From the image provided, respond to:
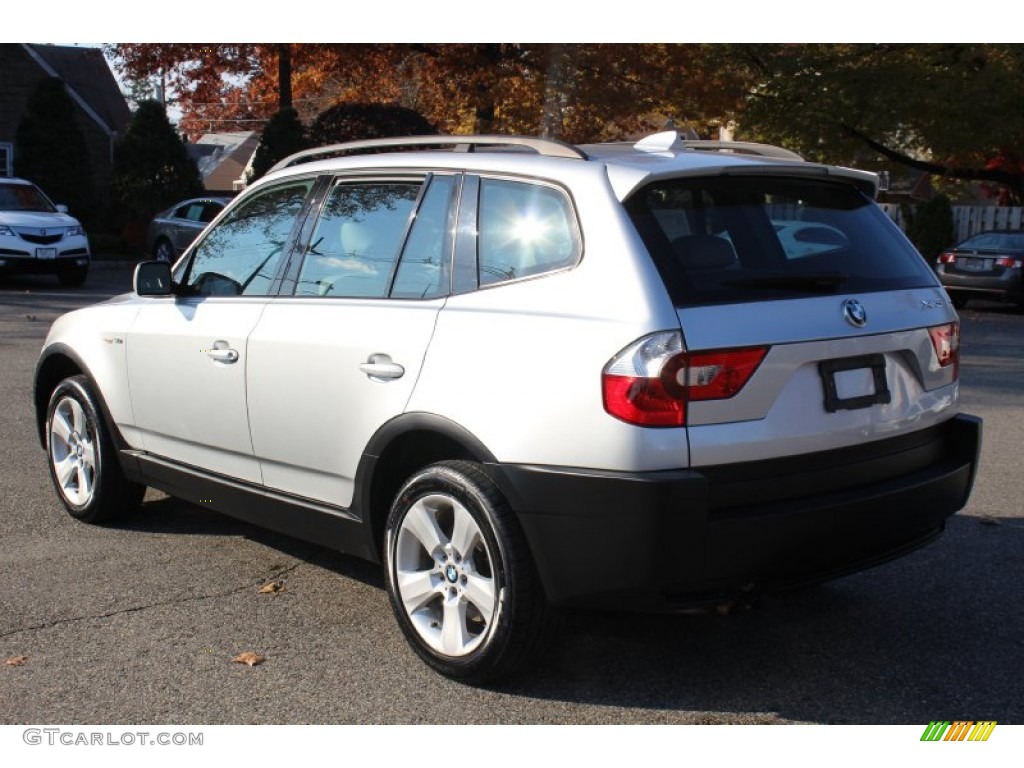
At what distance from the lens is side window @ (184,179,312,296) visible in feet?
17.8

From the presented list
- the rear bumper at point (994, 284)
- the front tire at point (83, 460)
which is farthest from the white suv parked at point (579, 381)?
the rear bumper at point (994, 284)

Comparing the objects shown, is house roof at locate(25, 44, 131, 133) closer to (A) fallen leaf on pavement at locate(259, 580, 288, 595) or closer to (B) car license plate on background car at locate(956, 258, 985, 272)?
(B) car license plate on background car at locate(956, 258, 985, 272)

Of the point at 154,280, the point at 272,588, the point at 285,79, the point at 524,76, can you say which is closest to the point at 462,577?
the point at 272,588

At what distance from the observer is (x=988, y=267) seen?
21.0 metres

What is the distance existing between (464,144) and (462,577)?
1669 mm

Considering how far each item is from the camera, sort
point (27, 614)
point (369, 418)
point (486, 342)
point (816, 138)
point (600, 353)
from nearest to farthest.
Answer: point (600, 353) < point (486, 342) < point (369, 418) < point (27, 614) < point (816, 138)

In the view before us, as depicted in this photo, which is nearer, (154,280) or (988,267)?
(154,280)

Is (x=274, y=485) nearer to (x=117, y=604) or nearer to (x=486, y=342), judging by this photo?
(x=117, y=604)

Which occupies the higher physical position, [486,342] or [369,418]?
[486,342]

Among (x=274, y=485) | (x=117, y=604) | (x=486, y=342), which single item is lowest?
(x=117, y=604)

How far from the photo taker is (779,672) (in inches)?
175

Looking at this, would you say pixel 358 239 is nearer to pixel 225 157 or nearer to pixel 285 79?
pixel 285 79

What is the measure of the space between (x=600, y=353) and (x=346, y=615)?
1808 mm

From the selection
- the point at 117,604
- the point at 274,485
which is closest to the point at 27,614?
the point at 117,604
